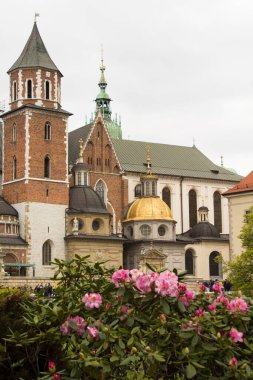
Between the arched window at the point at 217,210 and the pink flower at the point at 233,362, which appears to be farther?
the arched window at the point at 217,210

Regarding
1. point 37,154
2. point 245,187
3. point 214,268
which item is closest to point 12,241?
point 37,154

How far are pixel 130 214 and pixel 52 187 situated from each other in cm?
957

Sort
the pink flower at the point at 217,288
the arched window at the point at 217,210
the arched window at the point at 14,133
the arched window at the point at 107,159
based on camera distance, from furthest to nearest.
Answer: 1. the arched window at the point at 217,210
2. the arched window at the point at 107,159
3. the arched window at the point at 14,133
4. the pink flower at the point at 217,288

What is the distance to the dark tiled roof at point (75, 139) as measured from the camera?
62.9 m

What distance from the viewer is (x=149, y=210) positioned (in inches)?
2398

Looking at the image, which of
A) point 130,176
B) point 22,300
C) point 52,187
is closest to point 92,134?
point 130,176

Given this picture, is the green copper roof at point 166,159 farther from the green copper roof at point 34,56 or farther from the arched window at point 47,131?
the green copper roof at point 34,56

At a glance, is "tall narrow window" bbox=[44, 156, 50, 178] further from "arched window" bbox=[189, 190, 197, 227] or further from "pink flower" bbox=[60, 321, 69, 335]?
"pink flower" bbox=[60, 321, 69, 335]

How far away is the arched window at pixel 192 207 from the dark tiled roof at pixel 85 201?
528 inches

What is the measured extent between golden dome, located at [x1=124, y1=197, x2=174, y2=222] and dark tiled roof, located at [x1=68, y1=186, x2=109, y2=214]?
401 centimetres

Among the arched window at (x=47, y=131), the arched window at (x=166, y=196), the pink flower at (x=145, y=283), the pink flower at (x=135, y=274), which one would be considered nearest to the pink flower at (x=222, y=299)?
the pink flower at (x=145, y=283)

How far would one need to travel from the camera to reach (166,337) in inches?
315

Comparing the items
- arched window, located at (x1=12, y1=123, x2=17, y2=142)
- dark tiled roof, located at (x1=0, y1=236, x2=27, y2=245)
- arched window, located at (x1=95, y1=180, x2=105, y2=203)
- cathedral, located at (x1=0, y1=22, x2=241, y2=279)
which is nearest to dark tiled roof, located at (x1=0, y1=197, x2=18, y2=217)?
cathedral, located at (x1=0, y1=22, x2=241, y2=279)

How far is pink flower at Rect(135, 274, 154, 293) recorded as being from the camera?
8.35 m
